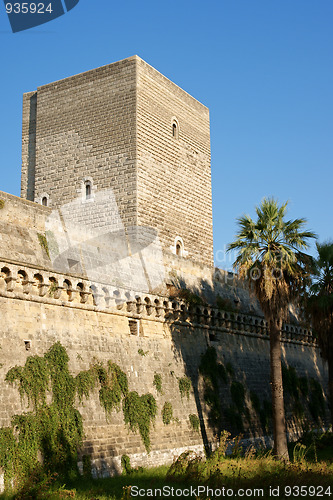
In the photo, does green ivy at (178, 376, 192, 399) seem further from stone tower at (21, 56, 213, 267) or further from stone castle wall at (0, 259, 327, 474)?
stone tower at (21, 56, 213, 267)

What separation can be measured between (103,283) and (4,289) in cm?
390

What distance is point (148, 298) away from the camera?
65.6 ft

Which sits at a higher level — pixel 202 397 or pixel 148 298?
pixel 148 298

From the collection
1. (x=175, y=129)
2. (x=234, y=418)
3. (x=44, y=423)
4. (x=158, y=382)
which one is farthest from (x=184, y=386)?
(x=175, y=129)

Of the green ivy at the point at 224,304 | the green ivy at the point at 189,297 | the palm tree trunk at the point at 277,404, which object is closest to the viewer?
the palm tree trunk at the point at 277,404

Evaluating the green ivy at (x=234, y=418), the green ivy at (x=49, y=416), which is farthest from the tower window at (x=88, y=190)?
the green ivy at (x=49, y=416)

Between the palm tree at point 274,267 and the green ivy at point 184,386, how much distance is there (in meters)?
3.22

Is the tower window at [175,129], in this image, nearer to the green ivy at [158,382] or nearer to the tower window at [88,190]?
the tower window at [88,190]

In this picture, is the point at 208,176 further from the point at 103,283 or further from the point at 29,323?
the point at 29,323

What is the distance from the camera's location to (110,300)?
1823cm

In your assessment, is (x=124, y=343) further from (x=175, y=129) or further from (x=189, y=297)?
(x=175, y=129)

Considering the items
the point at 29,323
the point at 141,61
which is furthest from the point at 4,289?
the point at 141,61

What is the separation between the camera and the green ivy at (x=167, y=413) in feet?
61.2

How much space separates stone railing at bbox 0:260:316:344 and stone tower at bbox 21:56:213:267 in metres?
4.70
